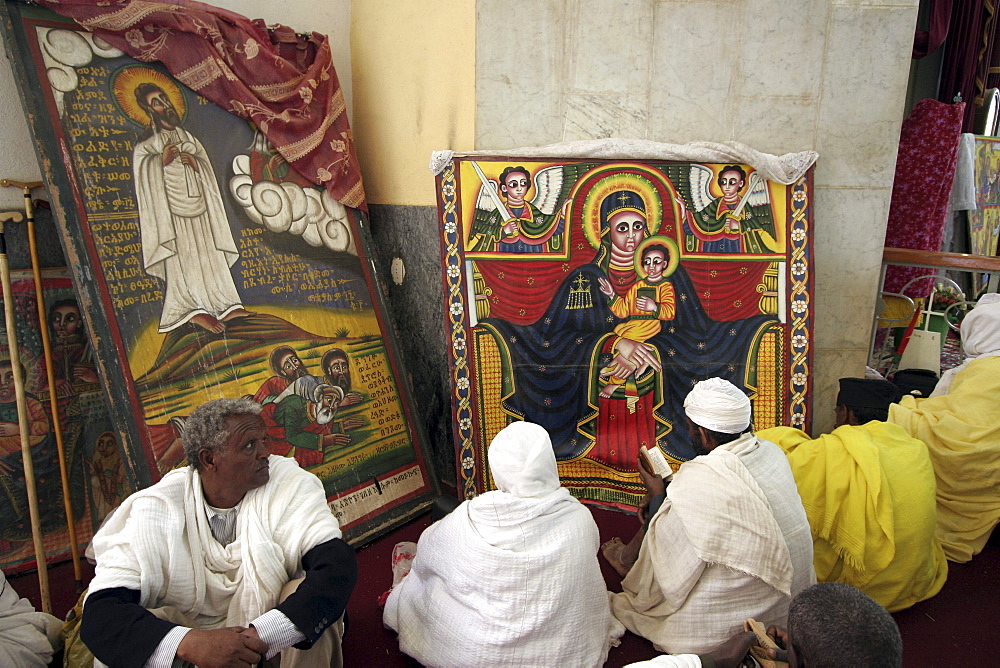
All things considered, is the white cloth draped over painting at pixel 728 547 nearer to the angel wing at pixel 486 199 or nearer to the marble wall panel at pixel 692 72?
the angel wing at pixel 486 199

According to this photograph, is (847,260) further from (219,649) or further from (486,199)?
(219,649)

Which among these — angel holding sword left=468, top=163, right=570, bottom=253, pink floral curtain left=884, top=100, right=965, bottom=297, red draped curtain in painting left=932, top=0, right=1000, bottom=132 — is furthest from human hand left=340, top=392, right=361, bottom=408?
red draped curtain in painting left=932, top=0, right=1000, bottom=132

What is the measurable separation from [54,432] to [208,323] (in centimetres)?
86

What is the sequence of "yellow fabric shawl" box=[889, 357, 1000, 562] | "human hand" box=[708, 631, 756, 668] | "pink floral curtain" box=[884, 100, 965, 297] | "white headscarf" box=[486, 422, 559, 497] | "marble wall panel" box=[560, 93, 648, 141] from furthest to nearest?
"pink floral curtain" box=[884, 100, 965, 297] < "marble wall panel" box=[560, 93, 648, 141] < "yellow fabric shawl" box=[889, 357, 1000, 562] < "white headscarf" box=[486, 422, 559, 497] < "human hand" box=[708, 631, 756, 668]

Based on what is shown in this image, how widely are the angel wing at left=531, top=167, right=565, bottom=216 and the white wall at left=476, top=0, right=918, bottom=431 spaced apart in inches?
11.5

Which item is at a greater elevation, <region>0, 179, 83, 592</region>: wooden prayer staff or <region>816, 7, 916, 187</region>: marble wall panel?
<region>816, 7, 916, 187</region>: marble wall panel

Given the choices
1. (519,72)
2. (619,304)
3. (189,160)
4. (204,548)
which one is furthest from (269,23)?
(204,548)

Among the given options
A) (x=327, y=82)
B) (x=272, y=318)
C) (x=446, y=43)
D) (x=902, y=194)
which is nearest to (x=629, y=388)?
(x=272, y=318)

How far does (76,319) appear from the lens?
3.16 m

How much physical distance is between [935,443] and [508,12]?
3.04m

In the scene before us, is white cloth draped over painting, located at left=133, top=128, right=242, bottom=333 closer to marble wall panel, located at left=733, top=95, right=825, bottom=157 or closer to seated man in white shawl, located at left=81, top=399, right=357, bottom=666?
seated man in white shawl, located at left=81, top=399, right=357, bottom=666

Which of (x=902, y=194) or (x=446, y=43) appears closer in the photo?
(x=446, y=43)

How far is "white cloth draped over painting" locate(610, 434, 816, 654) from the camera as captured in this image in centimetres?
227

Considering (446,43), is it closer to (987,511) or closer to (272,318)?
(272,318)
